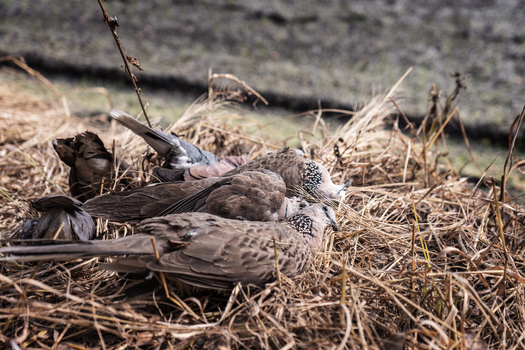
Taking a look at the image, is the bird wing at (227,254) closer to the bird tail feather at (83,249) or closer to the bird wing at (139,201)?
the bird tail feather at (83,249)

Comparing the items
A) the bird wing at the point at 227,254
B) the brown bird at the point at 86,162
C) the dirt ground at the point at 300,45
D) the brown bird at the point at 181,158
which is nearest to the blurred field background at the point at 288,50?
the dirt ground at the point at 300,45

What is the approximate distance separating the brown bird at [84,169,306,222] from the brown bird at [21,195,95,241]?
9 centimetres

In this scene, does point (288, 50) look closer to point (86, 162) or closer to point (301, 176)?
point (301, 176)

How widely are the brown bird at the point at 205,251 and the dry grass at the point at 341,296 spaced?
0.28 feet

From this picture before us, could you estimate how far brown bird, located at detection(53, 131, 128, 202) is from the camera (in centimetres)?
229

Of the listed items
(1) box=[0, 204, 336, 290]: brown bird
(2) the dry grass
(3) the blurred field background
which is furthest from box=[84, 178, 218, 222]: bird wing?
(3) the blurred field background

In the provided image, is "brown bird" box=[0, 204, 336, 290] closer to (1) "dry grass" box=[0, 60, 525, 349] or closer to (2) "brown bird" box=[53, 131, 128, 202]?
(1) "dry grass" box=[0, 60, 525, 349]

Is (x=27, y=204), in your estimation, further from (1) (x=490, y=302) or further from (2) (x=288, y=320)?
(1) (x=490, y=302)

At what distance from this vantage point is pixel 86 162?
240 centimetres

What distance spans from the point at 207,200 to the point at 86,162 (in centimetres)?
80

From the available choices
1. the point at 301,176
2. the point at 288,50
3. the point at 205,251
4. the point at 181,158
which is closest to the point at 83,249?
the point at 205,251

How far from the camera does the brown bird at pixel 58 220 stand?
6.66 feet

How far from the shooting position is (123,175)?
2578mm

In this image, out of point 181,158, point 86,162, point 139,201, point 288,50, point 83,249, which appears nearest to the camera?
point 83,249
